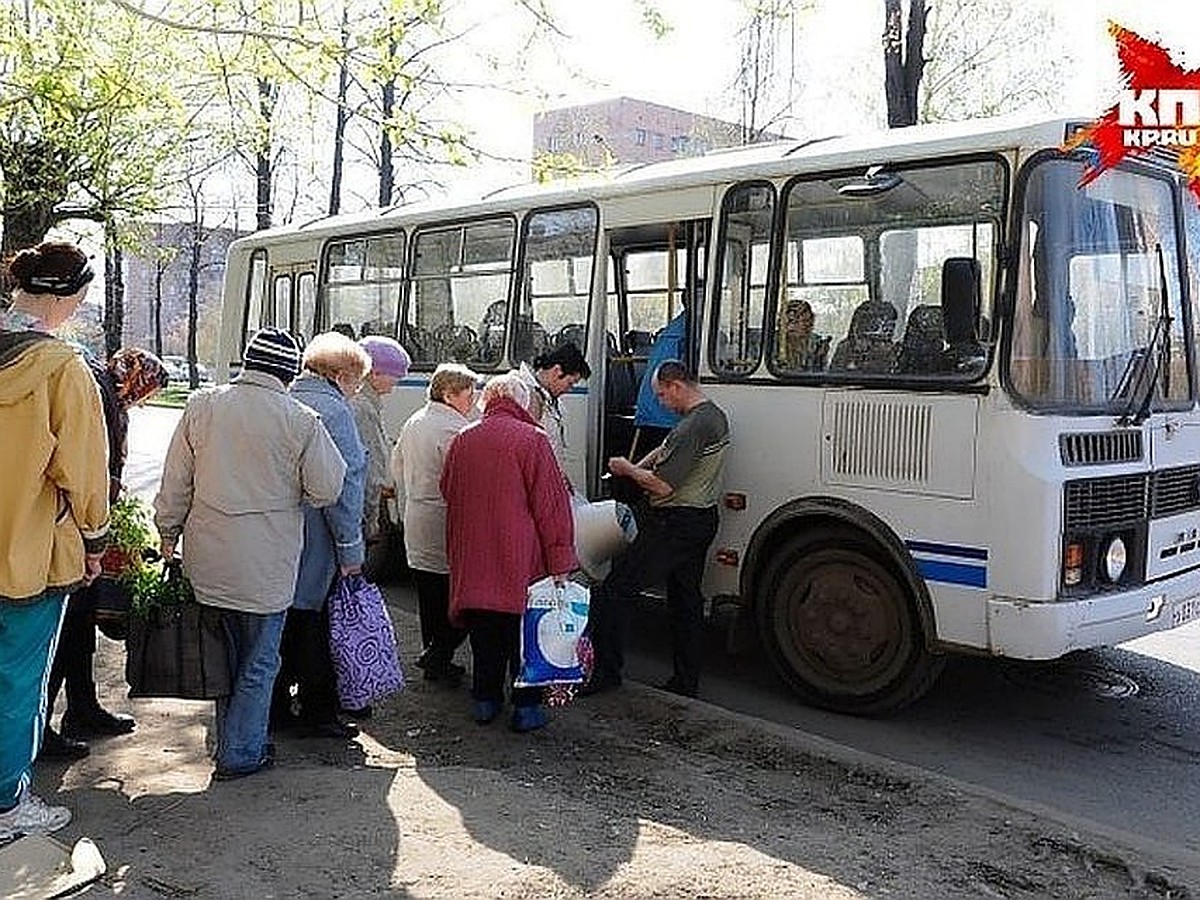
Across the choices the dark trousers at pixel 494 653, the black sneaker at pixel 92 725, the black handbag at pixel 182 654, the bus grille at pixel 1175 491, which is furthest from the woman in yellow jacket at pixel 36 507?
the bus grille at pixel 1175 491

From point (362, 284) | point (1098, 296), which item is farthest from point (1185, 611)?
point (362, 284)

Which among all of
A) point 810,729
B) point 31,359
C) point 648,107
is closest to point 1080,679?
point 810,729

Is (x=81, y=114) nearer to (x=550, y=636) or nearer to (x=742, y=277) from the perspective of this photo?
(x=742, y=277)

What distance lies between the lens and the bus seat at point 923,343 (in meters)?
6.26

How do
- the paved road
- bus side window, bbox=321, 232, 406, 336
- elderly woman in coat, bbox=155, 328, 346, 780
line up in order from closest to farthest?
elderly woman in coat, bbox=155, 328, 346, 780 < the paved road < bus side window, bbox=321, 232, 406, 336

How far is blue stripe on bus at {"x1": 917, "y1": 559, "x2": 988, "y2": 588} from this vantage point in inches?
239

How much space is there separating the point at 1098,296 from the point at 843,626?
82.6 inches

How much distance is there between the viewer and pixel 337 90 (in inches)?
366

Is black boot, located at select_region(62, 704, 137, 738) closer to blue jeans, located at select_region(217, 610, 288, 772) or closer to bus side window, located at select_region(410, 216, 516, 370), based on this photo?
Answer: blue jeans, located at select_region(217, 610, 288, 772)

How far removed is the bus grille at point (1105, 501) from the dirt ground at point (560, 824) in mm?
1544

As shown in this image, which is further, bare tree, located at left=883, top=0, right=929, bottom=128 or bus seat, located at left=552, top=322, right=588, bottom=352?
bare tree, located at left=883, top=0, right=929, bottom=128

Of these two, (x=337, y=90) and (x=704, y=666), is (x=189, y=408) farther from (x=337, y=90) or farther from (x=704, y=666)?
(x=337, y=90)

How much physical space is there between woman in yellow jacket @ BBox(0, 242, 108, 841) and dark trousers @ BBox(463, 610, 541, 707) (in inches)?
79.2

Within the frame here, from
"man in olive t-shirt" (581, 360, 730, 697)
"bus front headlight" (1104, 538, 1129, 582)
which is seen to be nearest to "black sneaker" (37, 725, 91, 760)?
"man in olive t-shirt" (581, 360, 730, 697)
